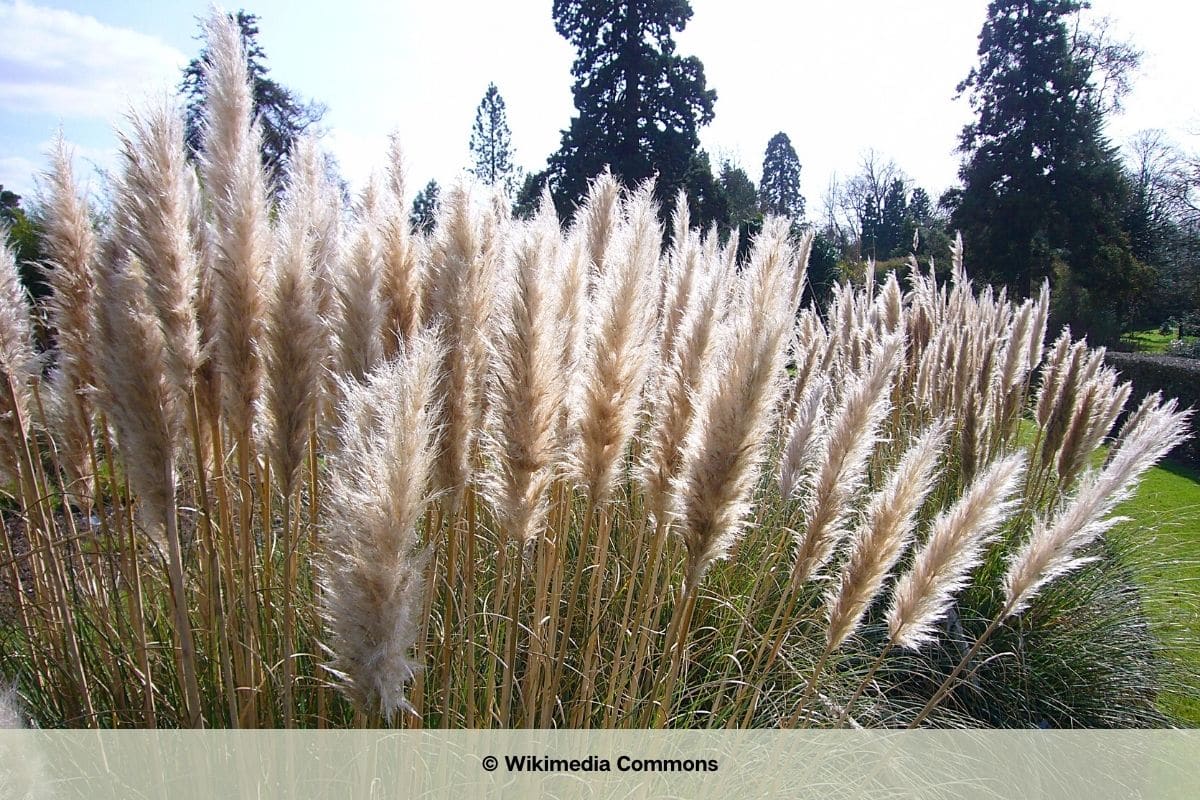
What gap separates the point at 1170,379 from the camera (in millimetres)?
11258

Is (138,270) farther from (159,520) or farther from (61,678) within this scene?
(61,678)

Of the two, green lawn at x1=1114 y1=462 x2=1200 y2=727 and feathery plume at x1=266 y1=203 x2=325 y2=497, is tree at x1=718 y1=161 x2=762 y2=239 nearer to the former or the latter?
green lawn at x1=1114 y1=462 x2=1200 y2=727

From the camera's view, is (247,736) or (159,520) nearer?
(159,520)

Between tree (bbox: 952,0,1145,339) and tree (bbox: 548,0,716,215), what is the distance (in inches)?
402

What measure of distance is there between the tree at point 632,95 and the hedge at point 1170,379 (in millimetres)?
15534

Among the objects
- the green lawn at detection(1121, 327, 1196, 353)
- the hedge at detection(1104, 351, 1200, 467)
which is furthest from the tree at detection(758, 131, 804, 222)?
the hedge at detection(1104, 351, 1200, 467)

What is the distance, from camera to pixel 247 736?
1.75 meters

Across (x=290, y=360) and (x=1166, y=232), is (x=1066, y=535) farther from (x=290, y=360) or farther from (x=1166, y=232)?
(x=1166, y=232)

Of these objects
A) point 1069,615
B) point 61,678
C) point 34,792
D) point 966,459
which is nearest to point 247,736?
point 34,792

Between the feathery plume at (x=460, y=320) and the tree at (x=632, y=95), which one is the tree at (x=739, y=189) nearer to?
the tree at (x=632, y=95)

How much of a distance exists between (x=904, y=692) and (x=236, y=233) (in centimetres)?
322

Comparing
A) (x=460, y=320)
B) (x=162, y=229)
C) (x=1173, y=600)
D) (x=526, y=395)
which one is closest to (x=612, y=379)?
(x=526, y=395)

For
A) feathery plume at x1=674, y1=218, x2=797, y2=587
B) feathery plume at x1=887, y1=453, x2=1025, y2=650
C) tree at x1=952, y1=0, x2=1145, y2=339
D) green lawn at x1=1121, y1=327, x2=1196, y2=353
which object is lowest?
green lawn at x1=1121, y1=327, x2=1196, y2=353

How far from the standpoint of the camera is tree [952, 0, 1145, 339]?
2370 cm
